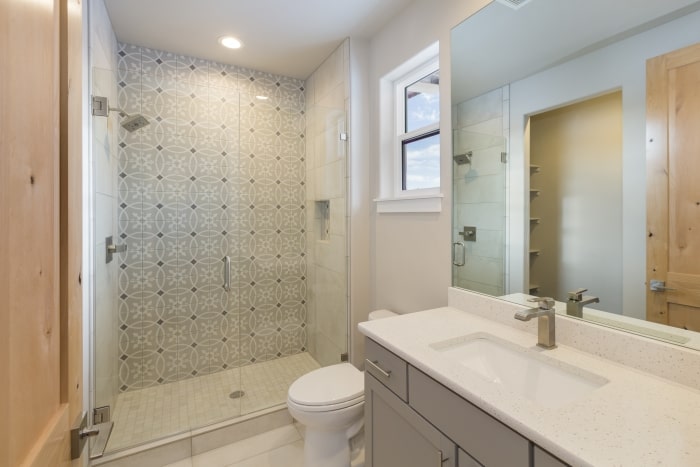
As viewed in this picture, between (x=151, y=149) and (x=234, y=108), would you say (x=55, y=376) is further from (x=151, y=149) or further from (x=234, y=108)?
(x=234, y=108)

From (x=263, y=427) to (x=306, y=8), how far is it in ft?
8.42

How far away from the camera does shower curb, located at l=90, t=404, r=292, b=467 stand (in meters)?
1.70

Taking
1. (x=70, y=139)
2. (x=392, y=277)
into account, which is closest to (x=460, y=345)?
(x=392, y=277)

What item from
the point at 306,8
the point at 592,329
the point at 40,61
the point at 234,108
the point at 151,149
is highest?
the point at 306,8

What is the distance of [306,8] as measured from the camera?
190 cm

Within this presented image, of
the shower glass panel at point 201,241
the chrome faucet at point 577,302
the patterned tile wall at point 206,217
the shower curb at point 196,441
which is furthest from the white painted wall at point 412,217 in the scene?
the shower curb at point 196,441

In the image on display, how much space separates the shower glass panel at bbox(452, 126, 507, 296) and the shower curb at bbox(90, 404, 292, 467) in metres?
1.45

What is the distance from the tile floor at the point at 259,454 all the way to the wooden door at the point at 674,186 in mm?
1812

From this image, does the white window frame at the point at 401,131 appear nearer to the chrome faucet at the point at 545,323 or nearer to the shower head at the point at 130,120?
the chrome faucet at the point at 545,323

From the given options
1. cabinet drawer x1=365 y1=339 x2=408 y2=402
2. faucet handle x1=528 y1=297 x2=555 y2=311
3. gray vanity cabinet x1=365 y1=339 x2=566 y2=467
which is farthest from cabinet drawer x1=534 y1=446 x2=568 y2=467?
faucet handle x1=528 y1=297 x2=555 y2=311

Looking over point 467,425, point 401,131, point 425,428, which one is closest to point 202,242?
point 401,131

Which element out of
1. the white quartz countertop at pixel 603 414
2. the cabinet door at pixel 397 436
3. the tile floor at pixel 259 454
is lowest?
the tile floor at pixel 259 454

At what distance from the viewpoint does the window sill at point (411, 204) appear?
1.72m

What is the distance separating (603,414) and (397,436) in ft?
2.04
